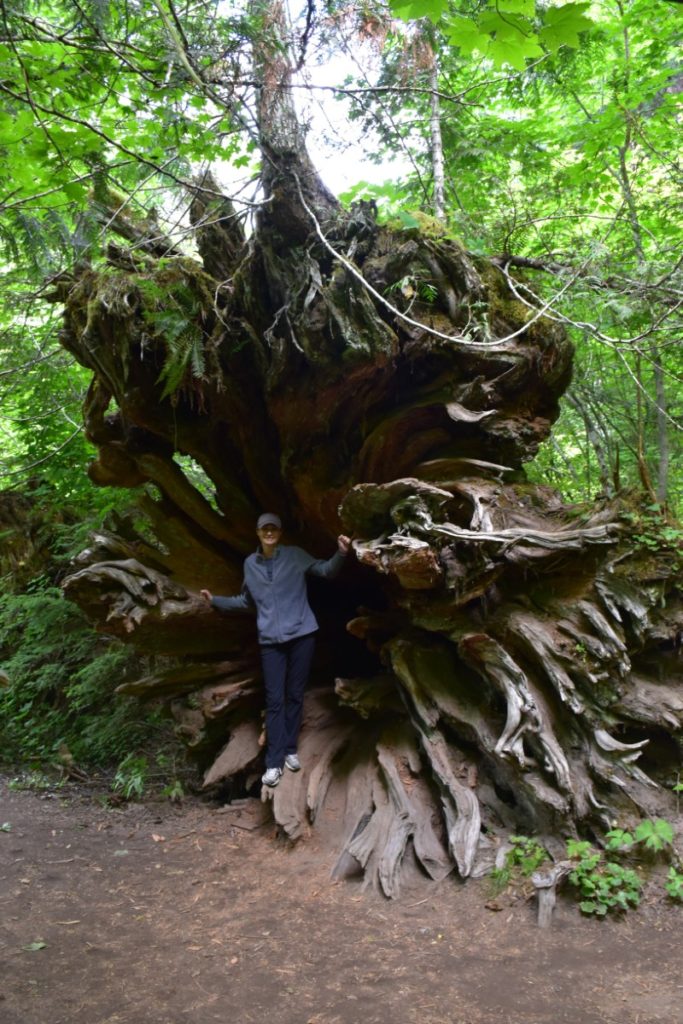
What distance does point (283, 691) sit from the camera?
5.52 metres

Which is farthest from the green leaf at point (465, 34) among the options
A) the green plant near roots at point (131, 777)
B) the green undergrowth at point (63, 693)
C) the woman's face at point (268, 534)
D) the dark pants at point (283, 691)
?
the green undergrowth at point (63, 693)

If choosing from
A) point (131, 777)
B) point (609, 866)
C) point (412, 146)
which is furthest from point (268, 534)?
point (412, 146)

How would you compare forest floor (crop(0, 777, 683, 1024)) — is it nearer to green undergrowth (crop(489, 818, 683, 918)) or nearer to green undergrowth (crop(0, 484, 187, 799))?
green undergrowth (crop(489, 818, 683, 918))

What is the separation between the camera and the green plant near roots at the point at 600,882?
3.59 metres

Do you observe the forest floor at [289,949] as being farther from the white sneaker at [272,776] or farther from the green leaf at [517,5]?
the green leaf at [517,5]

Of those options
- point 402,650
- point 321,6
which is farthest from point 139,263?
point 402,650

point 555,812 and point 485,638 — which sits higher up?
point 485,638

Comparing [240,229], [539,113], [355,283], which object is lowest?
[355,283]

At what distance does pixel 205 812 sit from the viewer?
5.86 m

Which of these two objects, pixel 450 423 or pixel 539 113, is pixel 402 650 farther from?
pixel 539 113

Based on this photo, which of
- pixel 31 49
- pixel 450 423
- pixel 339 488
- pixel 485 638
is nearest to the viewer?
pixel 31 49

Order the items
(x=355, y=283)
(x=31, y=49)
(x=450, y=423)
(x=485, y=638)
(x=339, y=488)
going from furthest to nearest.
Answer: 1. (x=339, y=488)
2. (x=450, y=423)
3. (x=355, y=283)
4. (x=485, y=638)
5. (x=31, y=49)

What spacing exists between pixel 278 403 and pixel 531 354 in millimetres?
2116

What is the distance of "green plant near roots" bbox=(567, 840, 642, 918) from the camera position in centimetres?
359
